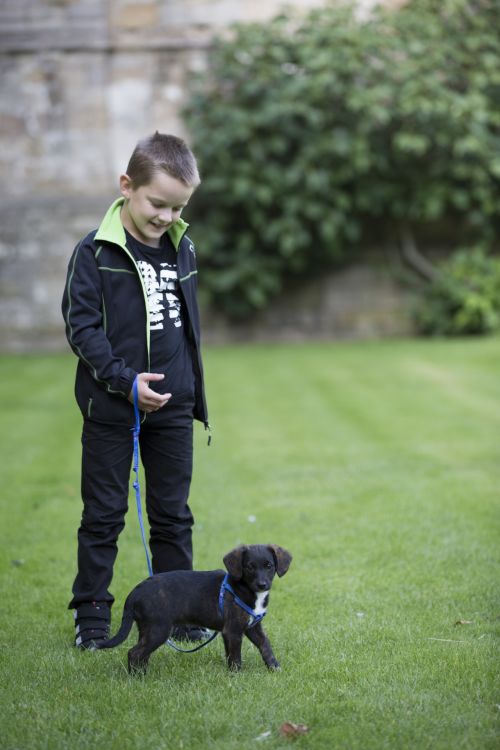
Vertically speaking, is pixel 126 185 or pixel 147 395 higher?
pixel 126 185

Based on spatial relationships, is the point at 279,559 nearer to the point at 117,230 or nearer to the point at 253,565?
the point at 253,565

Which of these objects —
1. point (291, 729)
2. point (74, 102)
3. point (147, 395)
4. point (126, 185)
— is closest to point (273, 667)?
point (291, 729)

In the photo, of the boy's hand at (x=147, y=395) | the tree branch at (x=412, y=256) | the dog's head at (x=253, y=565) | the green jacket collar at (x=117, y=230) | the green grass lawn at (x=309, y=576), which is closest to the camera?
the green grass lawn at (x=309, y=576)

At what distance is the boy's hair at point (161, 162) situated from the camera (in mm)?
3674

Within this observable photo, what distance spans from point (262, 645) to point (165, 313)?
129cm

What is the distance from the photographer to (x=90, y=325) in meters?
3.70

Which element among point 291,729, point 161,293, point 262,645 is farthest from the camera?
point 161,293

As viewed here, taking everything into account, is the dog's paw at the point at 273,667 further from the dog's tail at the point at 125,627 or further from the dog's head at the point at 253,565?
the dog's tail at the point at 125,627

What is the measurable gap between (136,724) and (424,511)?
10.4 feet

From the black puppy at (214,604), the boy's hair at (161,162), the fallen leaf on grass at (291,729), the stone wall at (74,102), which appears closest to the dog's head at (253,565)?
the black puppy at (214,604)

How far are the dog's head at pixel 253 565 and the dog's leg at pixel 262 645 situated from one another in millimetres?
179

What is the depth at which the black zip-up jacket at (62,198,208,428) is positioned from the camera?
3668 millimetres

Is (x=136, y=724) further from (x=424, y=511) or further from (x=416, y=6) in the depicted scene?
(x=416, y=6)

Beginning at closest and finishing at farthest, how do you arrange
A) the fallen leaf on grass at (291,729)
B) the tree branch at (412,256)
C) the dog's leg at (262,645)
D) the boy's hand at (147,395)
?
the fallen leaf on grass at (291,729), the dog's leg at (262,645), the boy's hand at (147,395), the tree branch at (412,256)
